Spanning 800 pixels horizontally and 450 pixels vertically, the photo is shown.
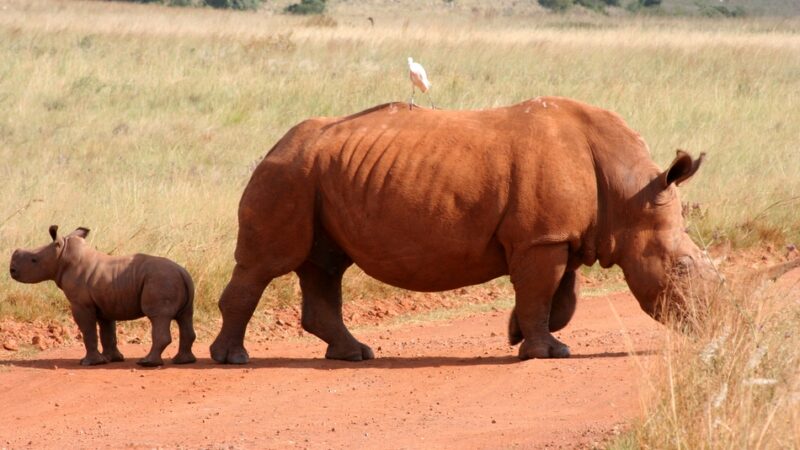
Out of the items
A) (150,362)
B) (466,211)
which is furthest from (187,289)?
(466,211)

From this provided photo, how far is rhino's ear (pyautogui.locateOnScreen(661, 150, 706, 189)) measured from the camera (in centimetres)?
895

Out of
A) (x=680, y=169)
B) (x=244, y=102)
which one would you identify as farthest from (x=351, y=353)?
(x=244, y=102)

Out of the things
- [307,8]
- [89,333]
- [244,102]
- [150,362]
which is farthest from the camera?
[307,8]

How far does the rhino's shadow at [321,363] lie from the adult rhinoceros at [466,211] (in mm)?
136

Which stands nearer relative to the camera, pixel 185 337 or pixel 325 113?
pixel 185 337

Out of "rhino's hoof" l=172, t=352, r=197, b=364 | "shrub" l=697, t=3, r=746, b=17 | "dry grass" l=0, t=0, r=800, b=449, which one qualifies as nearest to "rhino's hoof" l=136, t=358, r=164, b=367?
"rhino's hoof" l=172, t=352, r=197, b=364

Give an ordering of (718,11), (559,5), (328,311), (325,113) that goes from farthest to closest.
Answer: (559,5), (718,11), (325,113), (328,311)

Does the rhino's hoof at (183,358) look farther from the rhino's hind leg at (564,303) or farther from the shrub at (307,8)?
the shrub at (307,8)

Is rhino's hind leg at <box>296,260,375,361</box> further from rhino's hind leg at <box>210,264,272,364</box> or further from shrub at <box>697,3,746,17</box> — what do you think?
shrub at <box>697,3,746,17</box>

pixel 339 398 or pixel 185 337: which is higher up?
pixel 339 398

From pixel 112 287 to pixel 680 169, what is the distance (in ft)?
11.6

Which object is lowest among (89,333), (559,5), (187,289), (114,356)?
(559,5)

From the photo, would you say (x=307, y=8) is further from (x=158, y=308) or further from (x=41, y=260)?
(x=158, y=308)

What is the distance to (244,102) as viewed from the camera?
777 inches
